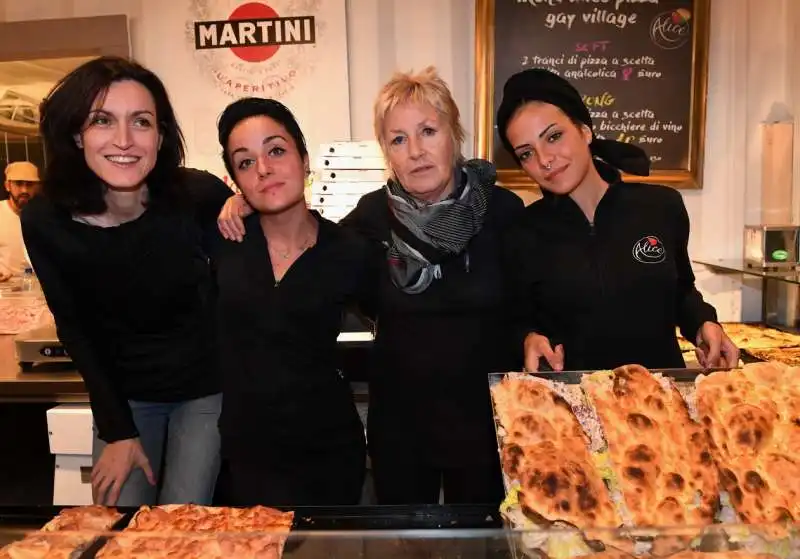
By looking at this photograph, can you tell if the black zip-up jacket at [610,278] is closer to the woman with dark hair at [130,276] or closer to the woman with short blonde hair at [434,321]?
the woman with short blonde hair at [434,321]

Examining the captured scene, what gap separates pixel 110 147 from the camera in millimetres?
1618

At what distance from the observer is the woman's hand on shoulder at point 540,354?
1523mm

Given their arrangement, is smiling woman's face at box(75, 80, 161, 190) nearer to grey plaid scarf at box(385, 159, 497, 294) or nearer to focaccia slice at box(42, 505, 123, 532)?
grey plaid scarf at box(385, 159, 497, 294)

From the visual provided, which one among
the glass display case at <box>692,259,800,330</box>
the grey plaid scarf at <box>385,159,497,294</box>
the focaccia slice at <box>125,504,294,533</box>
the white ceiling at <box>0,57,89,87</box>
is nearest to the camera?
the focaccia slice at <box>125,504,294,533</box>

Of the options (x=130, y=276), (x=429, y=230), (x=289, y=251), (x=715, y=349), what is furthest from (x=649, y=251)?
(x=130, y=276)

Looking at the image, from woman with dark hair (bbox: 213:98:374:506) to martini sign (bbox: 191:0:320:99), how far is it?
1405mm

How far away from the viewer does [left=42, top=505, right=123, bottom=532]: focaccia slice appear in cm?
104

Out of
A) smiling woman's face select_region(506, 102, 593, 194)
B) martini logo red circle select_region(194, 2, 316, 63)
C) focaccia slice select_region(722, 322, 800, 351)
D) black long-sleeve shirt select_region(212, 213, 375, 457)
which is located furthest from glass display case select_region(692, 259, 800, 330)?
martini logo red circle select_region(194, 2, 316, 63)

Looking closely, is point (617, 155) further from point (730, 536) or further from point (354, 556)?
point (354, 556)

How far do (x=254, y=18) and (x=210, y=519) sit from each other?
2.61 m

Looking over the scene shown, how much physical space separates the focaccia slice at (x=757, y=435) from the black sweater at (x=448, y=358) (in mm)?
680

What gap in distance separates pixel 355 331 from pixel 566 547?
169 centimetres

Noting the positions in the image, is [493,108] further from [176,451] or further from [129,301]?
[176,451]

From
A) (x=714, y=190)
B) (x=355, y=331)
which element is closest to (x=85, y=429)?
(x=355, y=331)
